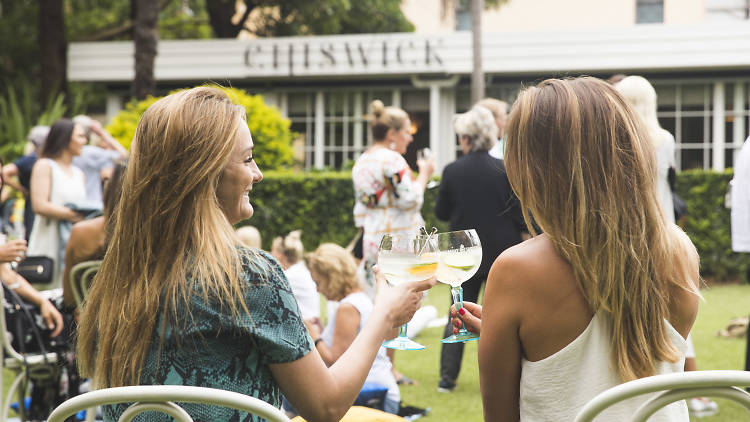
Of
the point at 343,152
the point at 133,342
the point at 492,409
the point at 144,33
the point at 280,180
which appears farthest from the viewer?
the point at 343,152

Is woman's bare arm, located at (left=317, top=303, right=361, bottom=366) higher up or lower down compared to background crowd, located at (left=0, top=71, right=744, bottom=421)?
lower down

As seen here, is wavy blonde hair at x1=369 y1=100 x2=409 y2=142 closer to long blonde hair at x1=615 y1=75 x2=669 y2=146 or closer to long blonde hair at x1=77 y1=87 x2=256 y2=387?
long blonde hair at x1=615 y1=75 x2=669 y2=146

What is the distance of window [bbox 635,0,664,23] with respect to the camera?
2184 cm

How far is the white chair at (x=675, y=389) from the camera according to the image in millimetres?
1527

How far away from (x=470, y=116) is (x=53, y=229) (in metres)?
3.20

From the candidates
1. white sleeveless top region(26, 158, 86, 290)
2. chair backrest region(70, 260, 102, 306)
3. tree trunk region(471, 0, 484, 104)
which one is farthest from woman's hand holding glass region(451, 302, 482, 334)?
tree trunk region(471, 0, 484, 104)

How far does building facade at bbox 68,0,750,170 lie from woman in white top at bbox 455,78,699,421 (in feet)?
42.7

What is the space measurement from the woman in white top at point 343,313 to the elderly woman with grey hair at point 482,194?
0.85 meters

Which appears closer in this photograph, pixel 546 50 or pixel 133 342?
pixel 133 342

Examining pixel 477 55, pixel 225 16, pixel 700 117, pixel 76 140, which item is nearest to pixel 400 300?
pixel 76 140

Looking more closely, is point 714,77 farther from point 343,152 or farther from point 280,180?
point 280,180

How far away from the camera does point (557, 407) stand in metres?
1.90

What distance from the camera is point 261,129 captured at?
12.5 meters

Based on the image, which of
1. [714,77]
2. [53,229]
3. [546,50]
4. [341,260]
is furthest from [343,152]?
[341,260]
